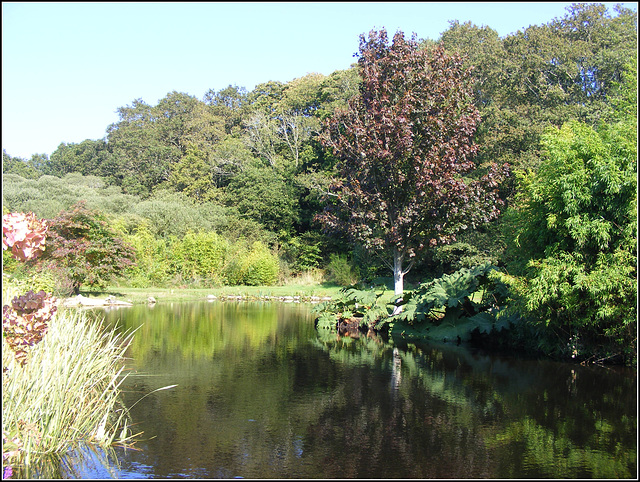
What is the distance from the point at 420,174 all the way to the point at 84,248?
1294 cm


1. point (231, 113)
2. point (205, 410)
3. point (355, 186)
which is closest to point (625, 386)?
point (205, 410)

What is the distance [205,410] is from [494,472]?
12.5 ft

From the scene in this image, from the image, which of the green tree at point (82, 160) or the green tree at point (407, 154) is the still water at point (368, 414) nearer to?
the green tree at point (407, 154)

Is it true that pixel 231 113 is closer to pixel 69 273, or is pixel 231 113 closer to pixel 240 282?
pixel 240 282

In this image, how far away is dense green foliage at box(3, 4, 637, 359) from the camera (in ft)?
34.7

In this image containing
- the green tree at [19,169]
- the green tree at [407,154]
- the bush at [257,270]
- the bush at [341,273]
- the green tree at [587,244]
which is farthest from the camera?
the green tree at [19,169]

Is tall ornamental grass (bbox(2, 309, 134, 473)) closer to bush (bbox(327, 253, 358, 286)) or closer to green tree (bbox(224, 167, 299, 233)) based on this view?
bush (bbox(327, 253, 358, 286))

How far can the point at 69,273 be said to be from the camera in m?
21.3

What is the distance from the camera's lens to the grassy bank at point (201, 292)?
23.5 meters

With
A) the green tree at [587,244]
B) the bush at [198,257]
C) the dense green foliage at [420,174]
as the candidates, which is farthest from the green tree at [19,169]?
the green tree at [587,244]

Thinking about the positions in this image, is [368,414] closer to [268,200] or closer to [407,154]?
[407,154]

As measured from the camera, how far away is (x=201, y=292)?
26.0m

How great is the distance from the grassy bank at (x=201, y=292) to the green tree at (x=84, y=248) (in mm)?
1266

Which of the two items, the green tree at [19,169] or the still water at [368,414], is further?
the green tree at [19,169]
